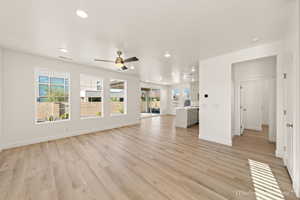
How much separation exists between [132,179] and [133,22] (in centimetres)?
286

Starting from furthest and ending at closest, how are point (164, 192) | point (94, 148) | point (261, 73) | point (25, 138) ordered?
point (261, 73), point (25, 138), point (94, 148), point (164, 192)

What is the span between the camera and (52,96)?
4.43 metres

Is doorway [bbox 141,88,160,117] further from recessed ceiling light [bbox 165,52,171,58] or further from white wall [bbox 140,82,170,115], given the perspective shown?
recessed ceiling light [bbox 165,52,171,58]

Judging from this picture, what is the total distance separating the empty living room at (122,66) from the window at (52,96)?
0.03 meters

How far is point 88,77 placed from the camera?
5.36 m

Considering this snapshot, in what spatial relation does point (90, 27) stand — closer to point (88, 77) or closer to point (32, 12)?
point (32, 12)

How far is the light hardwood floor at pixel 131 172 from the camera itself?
5.90ft

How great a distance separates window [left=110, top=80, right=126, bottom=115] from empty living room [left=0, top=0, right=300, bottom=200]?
A: 1042 mm

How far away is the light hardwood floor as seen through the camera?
1.80 metres

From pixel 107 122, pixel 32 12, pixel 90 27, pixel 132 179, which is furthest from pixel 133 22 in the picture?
pixel 107 122

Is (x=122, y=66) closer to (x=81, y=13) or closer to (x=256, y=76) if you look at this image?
(x=81, y=13)

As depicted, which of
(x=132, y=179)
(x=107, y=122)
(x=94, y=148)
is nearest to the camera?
(x=132, y=179)

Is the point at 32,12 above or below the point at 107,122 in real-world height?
above

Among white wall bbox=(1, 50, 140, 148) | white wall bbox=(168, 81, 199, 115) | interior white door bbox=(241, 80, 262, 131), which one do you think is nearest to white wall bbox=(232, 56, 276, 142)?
interior white door bbox=(241, 80, 262, 131)
